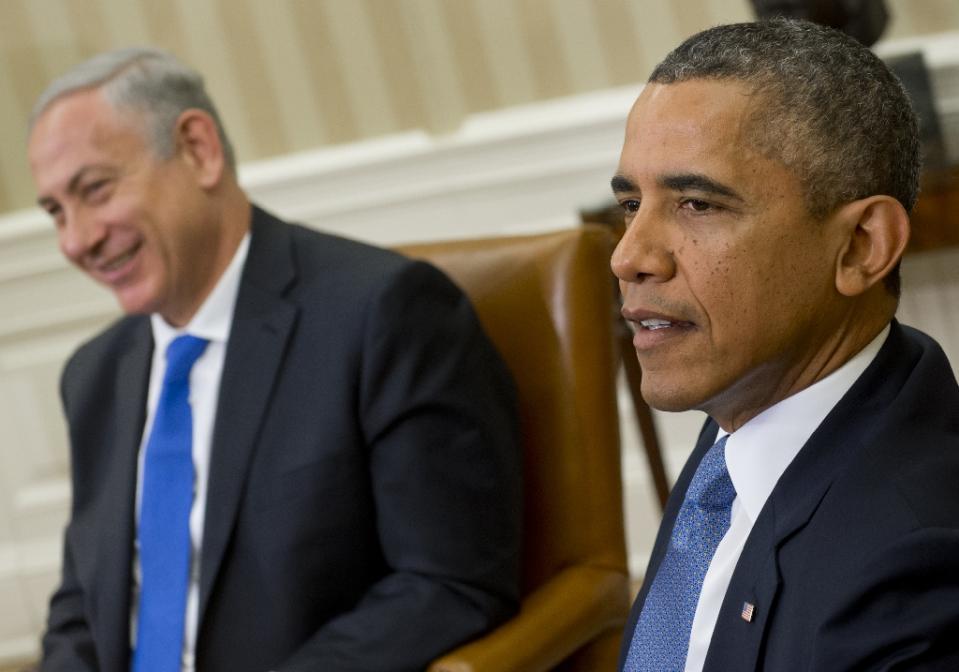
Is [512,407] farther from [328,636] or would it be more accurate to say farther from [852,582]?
[852,582]

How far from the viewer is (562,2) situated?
3.62 m

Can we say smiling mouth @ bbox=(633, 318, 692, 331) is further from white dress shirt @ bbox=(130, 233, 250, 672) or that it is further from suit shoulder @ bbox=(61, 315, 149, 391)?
suit shoulder @ bbox=(61, 315, 149, 391)

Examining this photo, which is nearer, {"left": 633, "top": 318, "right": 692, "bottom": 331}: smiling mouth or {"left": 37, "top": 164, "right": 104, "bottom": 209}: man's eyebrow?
{"left": 633, "top": 318, "right": 692, "bottom": 331}: smiling mouth

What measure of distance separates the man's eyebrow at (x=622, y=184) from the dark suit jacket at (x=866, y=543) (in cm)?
28

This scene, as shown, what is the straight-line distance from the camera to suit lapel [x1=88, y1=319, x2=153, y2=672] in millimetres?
2166

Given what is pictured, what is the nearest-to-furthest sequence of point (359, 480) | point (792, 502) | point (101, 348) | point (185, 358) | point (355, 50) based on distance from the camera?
point (792, 502), point (359, 480), point (185, 358), point (101, 348), point (355, 50)

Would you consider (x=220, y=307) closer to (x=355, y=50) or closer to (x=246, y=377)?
(x=246, y=377)

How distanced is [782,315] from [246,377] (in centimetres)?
106

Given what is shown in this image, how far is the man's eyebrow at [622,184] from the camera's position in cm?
130

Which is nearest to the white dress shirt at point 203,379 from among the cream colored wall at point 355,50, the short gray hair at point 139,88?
the short gray hair at point 139,88

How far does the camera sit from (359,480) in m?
1.98

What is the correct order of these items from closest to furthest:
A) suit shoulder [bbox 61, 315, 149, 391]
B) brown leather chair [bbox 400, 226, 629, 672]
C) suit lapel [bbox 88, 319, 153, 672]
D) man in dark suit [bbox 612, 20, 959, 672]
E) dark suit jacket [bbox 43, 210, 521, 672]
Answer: man in dark suit [bbox 612, 20, 959, 672], dark suit jacket [bbox 43, 210, 521, 672], brown leather chair [bbox 400, 226, 629, 672], suit lapel [bbox 88, 319, 153, 672], suit shoulder [bbox 61, 315, 149, 391]

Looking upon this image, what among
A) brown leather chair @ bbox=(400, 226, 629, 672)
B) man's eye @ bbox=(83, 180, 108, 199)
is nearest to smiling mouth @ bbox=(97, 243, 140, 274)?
man's eye @ bbox=(83, 180, 108, 199)

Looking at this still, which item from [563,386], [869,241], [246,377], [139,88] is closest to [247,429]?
[246,377]
